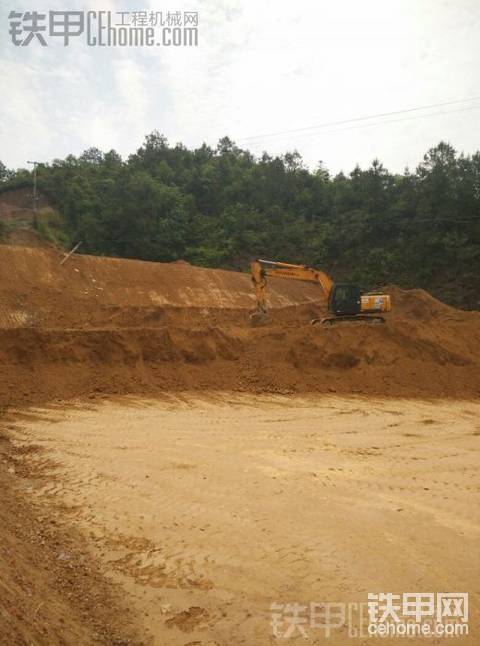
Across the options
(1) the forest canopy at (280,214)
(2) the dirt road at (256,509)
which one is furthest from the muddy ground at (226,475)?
(1) the forest canopy at (280,214)

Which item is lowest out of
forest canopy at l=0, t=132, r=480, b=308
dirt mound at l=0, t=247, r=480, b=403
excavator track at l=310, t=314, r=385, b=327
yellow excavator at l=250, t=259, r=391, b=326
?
dirt mound at l=0, t=247, r=480, b=403

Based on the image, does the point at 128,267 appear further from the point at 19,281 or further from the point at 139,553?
the point at 139,553

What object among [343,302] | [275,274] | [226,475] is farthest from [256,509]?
[275,274]

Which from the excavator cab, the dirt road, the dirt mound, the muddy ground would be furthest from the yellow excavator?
the dirt road

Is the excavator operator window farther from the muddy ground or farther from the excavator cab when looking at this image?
the muddy ground

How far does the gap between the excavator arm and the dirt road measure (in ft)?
25.8

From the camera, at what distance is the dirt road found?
4.11m

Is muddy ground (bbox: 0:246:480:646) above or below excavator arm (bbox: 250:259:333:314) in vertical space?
below

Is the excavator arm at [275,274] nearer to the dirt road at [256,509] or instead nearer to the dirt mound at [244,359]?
the dirt mound at [244,359]

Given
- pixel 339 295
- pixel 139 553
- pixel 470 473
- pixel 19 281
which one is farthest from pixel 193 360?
pixel 19 281

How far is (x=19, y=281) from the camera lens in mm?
22422

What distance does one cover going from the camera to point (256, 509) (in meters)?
5.60

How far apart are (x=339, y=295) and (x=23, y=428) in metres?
11.3

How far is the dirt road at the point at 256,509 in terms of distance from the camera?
4105 mm
